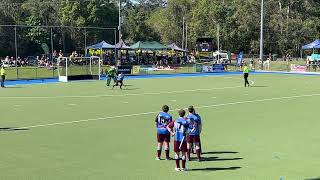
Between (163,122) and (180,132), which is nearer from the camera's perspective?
(180,132)

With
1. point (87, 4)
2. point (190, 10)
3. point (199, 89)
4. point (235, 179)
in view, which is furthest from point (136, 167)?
point (190, 10)

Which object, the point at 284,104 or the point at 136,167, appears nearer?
the point at 136,167

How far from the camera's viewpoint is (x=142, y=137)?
1822 cm

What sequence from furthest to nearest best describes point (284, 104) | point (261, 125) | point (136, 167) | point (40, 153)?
point (284, 104)
point (261, 125)
point (40, 153)
point (136, 167)

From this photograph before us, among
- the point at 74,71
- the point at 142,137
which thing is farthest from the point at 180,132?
the point at 74,71

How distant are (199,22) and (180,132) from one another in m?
84.3

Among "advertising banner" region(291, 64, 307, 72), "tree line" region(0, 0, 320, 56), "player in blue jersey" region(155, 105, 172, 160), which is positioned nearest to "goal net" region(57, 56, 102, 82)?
"tree line" region(0, 0, 320, 56)

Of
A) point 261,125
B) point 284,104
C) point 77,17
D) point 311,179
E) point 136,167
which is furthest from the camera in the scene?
point 77,17

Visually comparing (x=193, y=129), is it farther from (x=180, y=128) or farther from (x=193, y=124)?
(x=180, y=128)

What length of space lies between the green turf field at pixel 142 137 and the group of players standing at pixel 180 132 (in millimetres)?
398

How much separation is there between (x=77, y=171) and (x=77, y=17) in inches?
2956

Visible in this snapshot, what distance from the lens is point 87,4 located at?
87000mm

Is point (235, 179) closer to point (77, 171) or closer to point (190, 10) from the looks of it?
point (77, 171)

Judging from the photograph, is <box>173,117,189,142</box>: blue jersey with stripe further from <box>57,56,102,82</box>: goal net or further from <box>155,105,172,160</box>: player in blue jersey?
<box>57,56,102,82</box>: goal net
